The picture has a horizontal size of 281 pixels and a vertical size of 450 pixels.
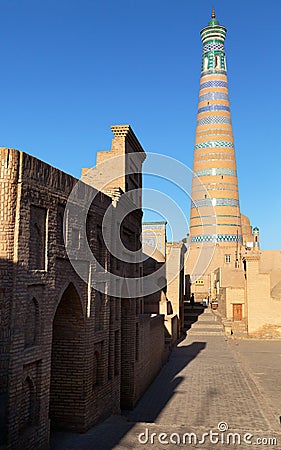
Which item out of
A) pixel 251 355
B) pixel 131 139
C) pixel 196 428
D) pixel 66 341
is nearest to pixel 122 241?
pixel 131 139

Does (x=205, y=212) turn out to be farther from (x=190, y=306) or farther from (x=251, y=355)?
(x=251, y=355)

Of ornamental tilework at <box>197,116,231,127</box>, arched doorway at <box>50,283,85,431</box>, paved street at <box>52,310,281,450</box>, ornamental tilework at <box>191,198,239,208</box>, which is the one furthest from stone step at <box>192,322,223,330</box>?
ornamental tilework at <box>197,116,231,127</box>

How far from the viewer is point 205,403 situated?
1077cm

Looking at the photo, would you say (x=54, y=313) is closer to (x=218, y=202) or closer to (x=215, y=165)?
(x=218, y=202)

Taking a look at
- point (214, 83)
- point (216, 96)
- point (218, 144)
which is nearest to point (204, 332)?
point (218, 144)

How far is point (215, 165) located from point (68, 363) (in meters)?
34.1

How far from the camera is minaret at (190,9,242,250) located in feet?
128

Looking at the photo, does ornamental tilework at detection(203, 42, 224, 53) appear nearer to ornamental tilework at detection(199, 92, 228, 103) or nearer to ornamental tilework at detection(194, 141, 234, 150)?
ornamental tilework at detection(199, 92, 228, 103)

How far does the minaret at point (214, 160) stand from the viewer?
39125mm

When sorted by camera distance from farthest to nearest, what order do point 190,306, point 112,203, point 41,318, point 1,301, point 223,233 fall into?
Answer: point 223,233
point 190,306
point 112,203
point 41,318
point 1,301

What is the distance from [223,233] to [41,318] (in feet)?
111

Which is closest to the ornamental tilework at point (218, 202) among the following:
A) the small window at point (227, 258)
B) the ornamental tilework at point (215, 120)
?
the small window at point (227, 258)

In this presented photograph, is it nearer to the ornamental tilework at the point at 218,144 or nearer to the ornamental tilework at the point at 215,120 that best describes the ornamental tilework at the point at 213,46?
the ornamental tilework at the point at 215,120

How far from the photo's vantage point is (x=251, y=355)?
17891mm
